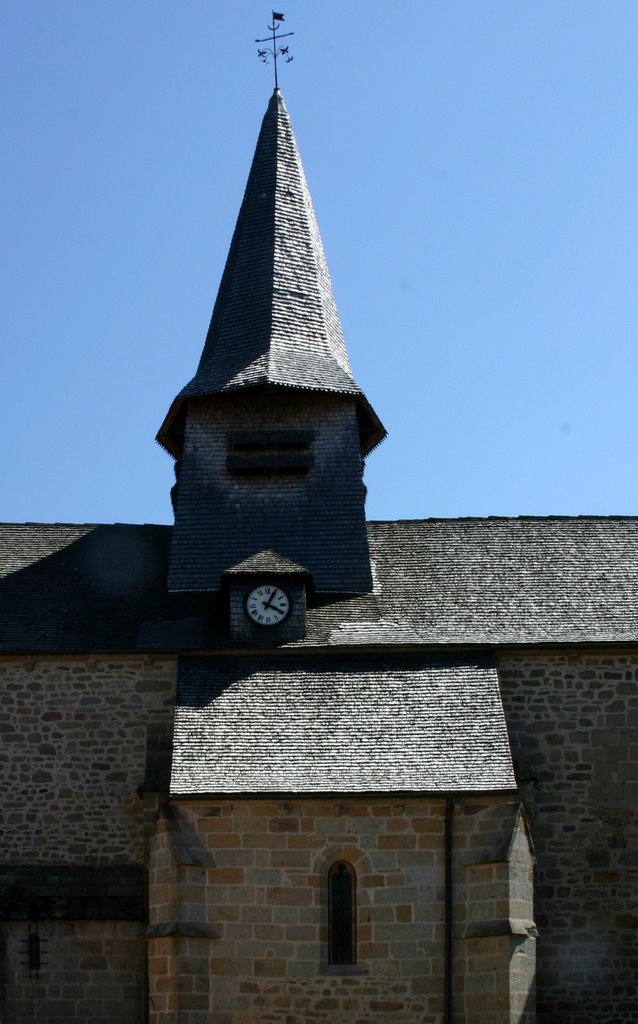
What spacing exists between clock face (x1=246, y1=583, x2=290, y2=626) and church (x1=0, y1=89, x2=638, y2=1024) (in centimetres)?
3

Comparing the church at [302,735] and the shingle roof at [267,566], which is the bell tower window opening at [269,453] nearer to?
the church at [302,735]

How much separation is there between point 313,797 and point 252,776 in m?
0.83

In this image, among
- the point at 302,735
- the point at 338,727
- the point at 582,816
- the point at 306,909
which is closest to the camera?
the point at 306,909

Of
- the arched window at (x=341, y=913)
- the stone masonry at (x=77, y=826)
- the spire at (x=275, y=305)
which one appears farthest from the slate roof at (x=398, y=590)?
the arched window at (x=341, y=913)

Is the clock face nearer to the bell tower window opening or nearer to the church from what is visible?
the church

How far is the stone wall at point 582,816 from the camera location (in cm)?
2023

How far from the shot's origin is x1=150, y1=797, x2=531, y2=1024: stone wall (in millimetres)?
18562

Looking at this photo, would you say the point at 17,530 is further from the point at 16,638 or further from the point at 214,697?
the point at 214,697

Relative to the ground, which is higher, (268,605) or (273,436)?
(273,436)

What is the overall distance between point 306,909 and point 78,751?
174 inches

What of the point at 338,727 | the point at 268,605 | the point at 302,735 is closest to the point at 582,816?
the point at 338,727

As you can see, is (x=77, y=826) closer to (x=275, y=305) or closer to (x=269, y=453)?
(x=269, y=453)

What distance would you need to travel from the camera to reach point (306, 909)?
745 inches

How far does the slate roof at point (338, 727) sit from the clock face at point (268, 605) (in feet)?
2.61
